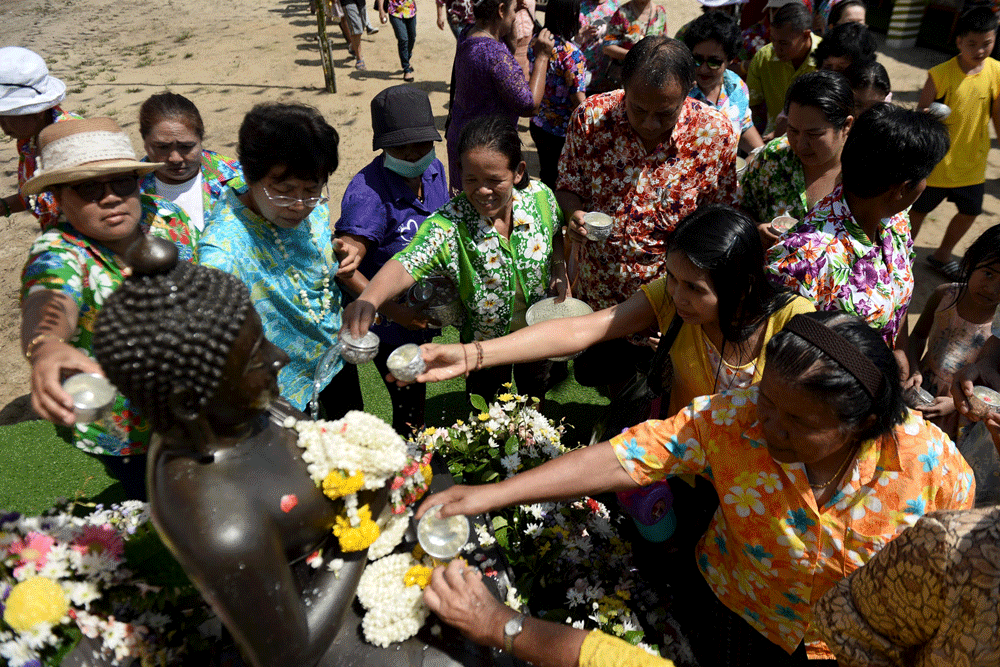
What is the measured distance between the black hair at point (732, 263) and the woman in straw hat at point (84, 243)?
2105 millimetres

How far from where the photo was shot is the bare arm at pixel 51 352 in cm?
174

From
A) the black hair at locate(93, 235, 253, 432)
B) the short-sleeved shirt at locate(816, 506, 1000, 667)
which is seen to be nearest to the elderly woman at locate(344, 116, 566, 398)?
the black hair at locate(93, 235, 253, 432)

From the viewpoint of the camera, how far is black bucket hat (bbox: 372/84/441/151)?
3404 mm

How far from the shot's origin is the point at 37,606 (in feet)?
5.62

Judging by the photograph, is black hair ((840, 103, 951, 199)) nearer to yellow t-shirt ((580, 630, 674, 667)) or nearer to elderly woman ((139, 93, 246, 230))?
yellow t-shirt ((580, 630, 674, 667))

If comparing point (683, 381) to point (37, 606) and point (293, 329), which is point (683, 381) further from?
point (37, 606)

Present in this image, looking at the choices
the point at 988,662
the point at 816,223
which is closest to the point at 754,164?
the point at 816,223

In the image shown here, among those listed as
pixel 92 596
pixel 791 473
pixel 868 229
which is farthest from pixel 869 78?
pixel 92 596

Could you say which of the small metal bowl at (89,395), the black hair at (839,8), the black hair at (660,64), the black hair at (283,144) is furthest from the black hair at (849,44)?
the small metal bowl at (89,395)

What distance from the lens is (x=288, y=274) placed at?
2.83 m

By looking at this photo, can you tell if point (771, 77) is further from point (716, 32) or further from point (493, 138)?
point (493, 138)

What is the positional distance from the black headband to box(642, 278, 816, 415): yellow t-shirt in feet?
2.22

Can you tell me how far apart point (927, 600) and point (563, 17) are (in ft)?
17.5

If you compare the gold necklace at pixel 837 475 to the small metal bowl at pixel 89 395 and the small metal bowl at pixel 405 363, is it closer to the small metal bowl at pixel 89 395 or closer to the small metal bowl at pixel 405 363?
the small metal bowl at pixel 405 363
